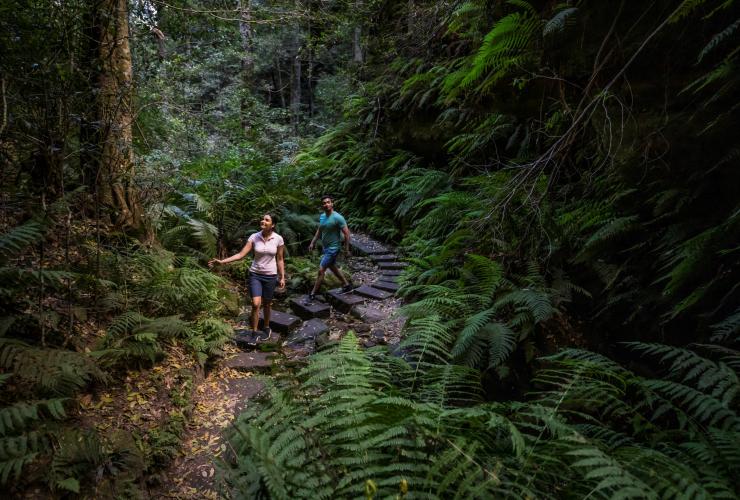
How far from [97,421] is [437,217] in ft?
16.2

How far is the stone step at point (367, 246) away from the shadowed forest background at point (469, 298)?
2295mm

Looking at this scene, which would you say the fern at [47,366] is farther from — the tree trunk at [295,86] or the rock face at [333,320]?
the tree trunk at [295,86]

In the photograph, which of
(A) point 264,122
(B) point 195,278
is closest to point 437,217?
(B) point 195,278

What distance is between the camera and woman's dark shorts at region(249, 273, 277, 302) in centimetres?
522

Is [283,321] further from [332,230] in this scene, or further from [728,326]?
[728,326]

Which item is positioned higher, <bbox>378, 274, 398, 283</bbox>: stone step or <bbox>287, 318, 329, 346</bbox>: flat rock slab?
<bbox>378, 274, 398, 283</bbox>: stone step

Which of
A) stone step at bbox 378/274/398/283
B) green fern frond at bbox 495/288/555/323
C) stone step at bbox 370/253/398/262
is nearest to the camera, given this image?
green fern frond at bbox 495/288/555/323

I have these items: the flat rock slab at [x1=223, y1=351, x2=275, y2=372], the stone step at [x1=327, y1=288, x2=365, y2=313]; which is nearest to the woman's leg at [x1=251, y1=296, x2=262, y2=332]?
the flat rock slab at [x1=223, y1=351, x2=275, y2=372]

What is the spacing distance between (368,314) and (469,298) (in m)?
2.50

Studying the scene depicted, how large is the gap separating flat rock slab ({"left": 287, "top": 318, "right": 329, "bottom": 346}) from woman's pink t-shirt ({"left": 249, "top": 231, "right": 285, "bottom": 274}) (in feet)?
3.20

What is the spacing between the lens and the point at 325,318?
6133mm

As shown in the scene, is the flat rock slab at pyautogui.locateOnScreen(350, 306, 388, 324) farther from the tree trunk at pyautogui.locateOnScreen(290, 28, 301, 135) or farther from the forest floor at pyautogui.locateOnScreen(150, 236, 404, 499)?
the tree trunk at pyautogui.locateOnScreen(290, 28, 301, 135)

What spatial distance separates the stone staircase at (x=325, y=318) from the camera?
16.6 ft

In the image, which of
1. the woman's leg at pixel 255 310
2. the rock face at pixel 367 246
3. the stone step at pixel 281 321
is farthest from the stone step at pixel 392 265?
the woman's leg at pixel 255 310
